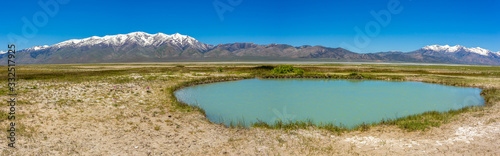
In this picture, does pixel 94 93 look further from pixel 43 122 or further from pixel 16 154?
pixel 16 154

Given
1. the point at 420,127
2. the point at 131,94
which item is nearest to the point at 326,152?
the point at 420,127

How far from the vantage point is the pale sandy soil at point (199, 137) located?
31.0 ft

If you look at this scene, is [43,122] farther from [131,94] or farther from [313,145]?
[313,145]

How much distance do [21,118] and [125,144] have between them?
6954mm

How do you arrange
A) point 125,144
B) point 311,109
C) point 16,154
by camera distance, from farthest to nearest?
point 311,109 → point 125,144 → point 16,154

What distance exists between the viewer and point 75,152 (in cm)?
909

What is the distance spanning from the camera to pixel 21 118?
12.3 m

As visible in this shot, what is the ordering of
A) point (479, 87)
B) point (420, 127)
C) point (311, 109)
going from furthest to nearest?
1. point (479, 87)
2. point (311, 109)
3. point (420, 127)

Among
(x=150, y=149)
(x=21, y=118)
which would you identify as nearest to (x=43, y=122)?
(x=21, y=118)

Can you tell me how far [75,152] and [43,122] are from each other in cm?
491

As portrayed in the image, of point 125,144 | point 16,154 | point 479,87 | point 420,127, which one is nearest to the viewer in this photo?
point 16,154

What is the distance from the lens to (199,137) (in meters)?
11.4

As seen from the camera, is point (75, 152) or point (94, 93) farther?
point (94, 93)

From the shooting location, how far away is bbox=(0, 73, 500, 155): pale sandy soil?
9.45m
